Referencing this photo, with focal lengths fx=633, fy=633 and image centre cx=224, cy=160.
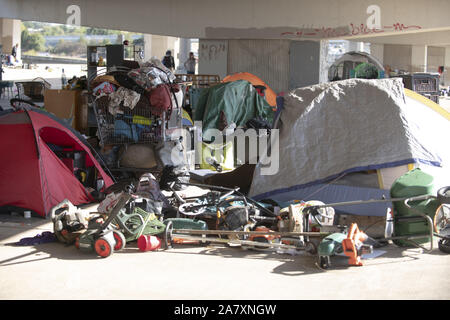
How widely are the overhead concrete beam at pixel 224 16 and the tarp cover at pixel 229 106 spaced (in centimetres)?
923

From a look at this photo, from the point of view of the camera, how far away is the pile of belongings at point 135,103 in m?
10.4

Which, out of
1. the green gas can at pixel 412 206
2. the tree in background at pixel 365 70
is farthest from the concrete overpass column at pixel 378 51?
the green gas can at pixel 412 206

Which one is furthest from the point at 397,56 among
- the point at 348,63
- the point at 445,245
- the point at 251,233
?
the point at 251,233

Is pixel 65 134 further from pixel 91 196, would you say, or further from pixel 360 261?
pixel 360 261

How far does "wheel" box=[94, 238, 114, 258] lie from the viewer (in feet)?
21.8

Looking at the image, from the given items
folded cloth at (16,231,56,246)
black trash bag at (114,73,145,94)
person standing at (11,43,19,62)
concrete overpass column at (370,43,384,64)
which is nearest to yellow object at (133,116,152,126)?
black trash bag at (114,73,145,94)

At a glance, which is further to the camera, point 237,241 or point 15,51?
point 15,51

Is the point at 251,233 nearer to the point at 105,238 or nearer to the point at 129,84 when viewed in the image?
the point at 105,238

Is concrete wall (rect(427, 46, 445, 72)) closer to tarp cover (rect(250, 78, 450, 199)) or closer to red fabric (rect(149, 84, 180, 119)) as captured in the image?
tarp cover (rect(250, 78, 450, 199))

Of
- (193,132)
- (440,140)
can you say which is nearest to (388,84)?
(440,140)

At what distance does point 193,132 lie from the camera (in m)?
11.7

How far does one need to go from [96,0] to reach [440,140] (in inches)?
783

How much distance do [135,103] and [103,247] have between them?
4.11 metres

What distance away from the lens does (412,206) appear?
6961 millimetres
